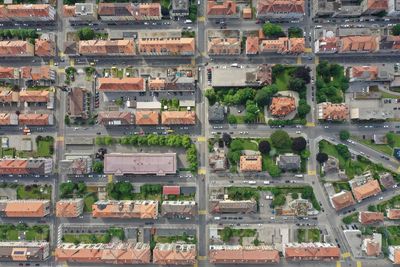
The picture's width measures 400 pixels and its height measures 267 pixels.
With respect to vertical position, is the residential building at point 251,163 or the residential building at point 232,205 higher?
the residential building at point 251,163

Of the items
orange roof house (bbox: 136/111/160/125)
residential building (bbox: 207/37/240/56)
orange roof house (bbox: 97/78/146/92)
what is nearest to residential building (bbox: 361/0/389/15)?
residential building (bbox: 207/37/240/56)

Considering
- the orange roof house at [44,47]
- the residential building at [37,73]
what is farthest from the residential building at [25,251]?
the orange roof house at [44,47]

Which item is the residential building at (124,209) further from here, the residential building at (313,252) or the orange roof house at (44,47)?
the orange roof house at (44,47)

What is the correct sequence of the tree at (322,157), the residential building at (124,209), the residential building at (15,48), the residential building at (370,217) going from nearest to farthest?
the residential building at (370,217) → the residential building at (124,209) → the tree at (322,157) → the residential building at (15,48)

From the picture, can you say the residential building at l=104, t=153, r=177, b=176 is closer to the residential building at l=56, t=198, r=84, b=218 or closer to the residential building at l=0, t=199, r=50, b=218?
the residential building at l=56, t=198, r=84, b=218

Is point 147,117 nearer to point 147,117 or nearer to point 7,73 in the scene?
point 147,117
